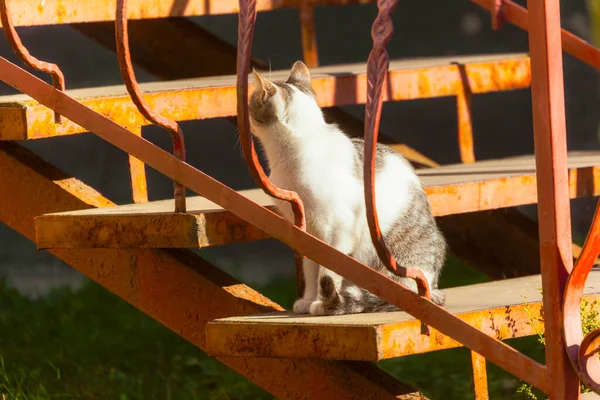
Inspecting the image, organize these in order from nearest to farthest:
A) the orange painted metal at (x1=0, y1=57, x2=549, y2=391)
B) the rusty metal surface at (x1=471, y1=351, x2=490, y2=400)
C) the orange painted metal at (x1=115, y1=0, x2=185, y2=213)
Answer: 1. the orange painted metal at (x1=0, y1=57, x2=549, y2=391)
2. the orange painted metal at (x1=115, y1=0, x2=185, y2=213)
3. the rusty metal surface at (x1=471, y1=351, x2=490, y2=400)

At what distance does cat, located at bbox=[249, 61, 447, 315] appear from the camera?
2436 mm

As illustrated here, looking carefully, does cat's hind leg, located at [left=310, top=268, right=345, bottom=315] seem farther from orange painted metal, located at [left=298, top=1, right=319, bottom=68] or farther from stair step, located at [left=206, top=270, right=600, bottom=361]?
orange painted metal, located at [left=298, top=1, right=319, bottom=68]

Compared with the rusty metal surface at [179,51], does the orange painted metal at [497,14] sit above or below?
above

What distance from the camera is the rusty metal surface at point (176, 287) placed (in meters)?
2.31

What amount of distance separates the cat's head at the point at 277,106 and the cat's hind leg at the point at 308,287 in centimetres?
34

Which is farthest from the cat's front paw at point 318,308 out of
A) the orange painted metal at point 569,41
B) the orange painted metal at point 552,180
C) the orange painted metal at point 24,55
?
the orange painted metal at point 569,41

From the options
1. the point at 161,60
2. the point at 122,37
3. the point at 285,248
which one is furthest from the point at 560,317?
the point at 285,248

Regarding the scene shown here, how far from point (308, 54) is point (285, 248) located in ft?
7.17

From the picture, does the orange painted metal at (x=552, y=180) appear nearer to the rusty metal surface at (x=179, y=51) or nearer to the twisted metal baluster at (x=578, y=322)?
the twisted metal baluster at (x=578, y=322)

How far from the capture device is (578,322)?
1.78 meters

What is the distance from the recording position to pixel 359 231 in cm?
248

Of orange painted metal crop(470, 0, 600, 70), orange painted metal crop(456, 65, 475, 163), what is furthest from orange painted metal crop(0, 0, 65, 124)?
orange painted metal crop(456, 65, 475, 163)

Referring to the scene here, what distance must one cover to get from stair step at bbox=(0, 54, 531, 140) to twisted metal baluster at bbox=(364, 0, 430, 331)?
0.89 metres

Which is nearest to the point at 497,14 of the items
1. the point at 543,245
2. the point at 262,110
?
the point at 262,110
